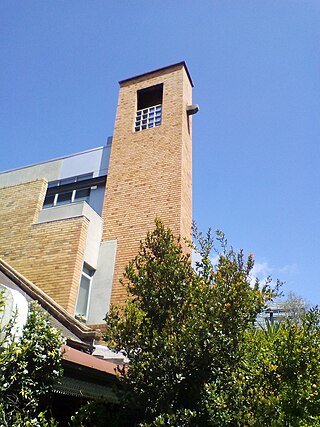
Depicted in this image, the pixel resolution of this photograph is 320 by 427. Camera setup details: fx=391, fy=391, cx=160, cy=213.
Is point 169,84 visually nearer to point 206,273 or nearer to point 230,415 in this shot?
point 206,273

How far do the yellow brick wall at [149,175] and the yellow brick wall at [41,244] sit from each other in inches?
56.6

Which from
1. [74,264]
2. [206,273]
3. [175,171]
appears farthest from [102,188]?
[206,273]

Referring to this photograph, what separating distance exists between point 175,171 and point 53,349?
940 centimetres

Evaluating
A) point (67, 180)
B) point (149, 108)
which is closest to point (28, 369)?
point (67, 180)

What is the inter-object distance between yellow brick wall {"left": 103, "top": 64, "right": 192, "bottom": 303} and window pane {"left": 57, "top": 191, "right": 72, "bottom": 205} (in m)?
1.90

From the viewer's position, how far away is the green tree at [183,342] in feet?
15.1

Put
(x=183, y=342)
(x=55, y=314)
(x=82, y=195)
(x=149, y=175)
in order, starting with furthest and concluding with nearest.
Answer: (x=82, y=195)
(x=149, y=175)
(x=55, y=314)
(x=183, y=342)

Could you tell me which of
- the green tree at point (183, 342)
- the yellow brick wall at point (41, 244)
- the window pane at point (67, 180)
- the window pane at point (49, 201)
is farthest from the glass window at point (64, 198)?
the green tree at point (183, 342)

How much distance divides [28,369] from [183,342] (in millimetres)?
1923

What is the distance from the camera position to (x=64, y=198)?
15523 mm

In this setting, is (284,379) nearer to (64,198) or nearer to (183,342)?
(183,342)

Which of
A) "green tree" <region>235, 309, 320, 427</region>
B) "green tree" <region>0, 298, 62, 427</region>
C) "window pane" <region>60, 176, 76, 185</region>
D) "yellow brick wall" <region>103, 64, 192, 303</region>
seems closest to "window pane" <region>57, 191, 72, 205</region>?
"window pane" <region>60, 176, 76, 185</region>

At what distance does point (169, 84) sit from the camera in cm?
1614

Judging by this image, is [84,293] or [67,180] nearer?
[84,293]
